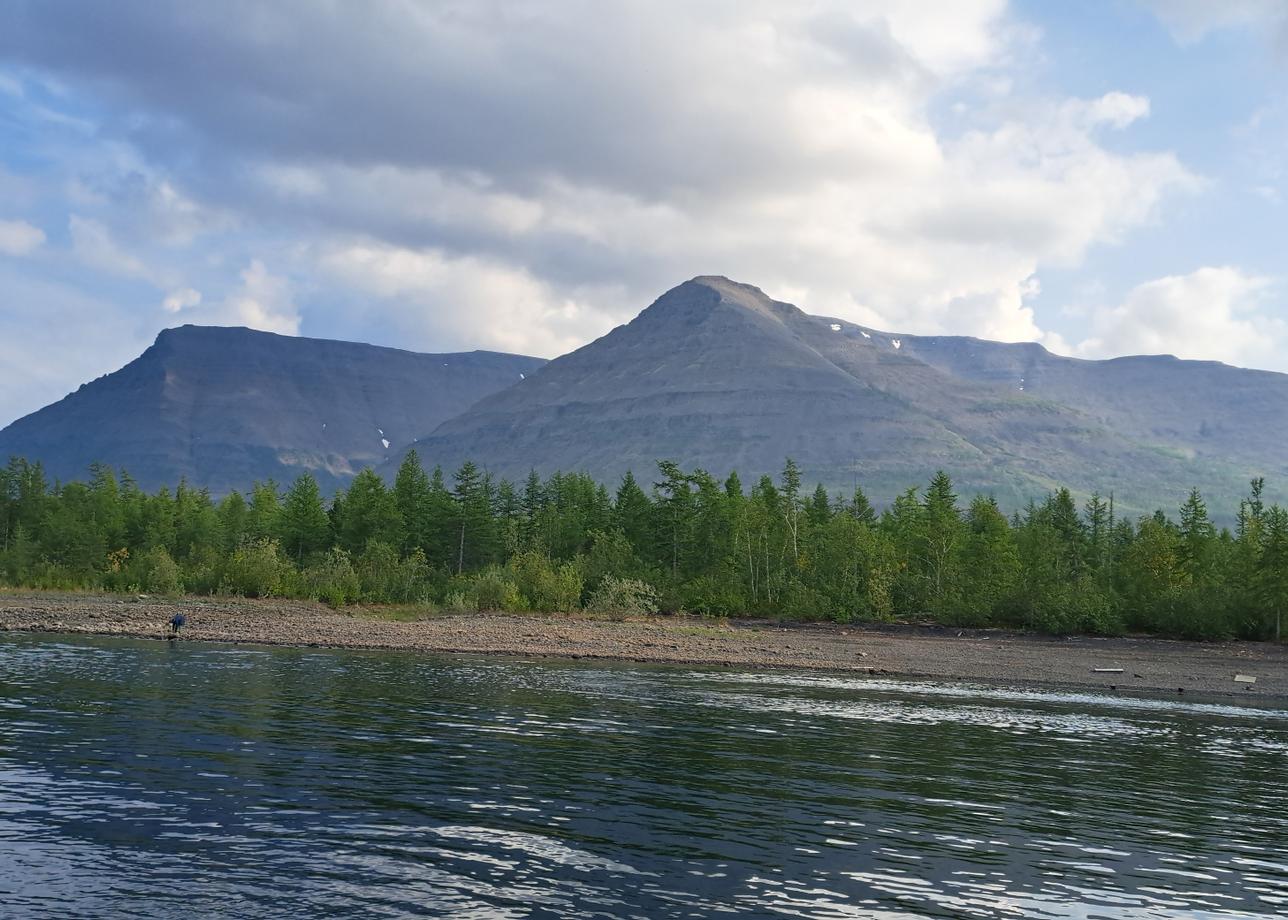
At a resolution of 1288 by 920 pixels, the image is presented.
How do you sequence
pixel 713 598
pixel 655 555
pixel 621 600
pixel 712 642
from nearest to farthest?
1. pixel 712 642
2. pixel 621 600
3. pixel 713 598
4. pixel 655 555

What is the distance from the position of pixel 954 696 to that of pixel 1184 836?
21860 mm

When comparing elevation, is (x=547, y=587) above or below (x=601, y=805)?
above

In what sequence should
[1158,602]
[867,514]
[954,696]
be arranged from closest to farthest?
[954,696] → [1158,602] → [867,514]

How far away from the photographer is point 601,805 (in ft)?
61.2

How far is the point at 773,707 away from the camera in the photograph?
33.5 meters

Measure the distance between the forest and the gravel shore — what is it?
387cm

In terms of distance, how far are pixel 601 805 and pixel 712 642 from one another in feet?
136

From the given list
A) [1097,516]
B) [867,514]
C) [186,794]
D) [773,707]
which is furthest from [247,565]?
[1097,516]

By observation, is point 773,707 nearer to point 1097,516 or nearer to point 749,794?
point 749,794

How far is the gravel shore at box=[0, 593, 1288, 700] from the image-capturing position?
4931 cm

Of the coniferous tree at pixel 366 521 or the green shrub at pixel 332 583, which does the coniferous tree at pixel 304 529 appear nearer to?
the coniferous tree at pixel 366 521

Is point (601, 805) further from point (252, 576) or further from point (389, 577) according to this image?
point (389, 577)

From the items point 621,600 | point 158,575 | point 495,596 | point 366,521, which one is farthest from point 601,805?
point 366,521

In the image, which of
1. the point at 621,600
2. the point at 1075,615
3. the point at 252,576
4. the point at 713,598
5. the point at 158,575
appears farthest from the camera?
the point at 713,598
